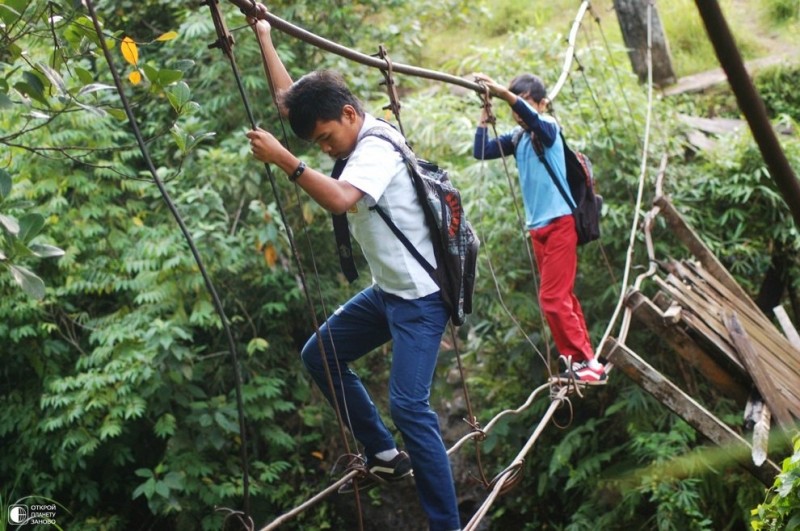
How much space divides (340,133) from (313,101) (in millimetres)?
76

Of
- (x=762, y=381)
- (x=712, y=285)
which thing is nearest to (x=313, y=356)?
(x=762, y=381)

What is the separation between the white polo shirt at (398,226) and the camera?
1.62 metres

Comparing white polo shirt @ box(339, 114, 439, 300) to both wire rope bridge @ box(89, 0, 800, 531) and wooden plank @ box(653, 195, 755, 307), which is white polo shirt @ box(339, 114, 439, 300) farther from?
wooden plank @ box(653, 195, 755, 307)

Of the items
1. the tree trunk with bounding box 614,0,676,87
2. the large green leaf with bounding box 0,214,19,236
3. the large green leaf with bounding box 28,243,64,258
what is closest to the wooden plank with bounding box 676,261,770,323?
the tree trunk with bounding box 614,0,676,87

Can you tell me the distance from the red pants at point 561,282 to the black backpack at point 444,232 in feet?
3.22

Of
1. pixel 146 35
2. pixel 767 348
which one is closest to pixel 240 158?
pixel 146 35

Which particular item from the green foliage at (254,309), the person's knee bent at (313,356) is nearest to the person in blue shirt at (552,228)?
the green foliage at (254,309)

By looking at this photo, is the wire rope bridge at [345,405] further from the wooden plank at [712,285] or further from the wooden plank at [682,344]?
the wooden plank at [712,285]

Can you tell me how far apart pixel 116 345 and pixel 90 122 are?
0.96 meters

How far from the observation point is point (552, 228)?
8.89 ft

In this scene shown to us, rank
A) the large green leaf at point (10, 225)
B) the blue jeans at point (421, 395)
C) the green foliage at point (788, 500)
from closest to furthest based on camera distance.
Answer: the large green leaf at point (10, 225) → the green foliage at point (788, 500) → the blue jeans at point (421, 395)

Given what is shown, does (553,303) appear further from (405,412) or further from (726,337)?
(405,412)

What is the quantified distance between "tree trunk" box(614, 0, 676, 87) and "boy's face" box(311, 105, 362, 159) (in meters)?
4.25

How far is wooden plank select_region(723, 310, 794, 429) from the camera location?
2812 millimetres
